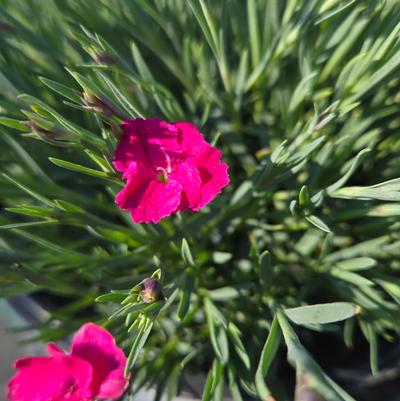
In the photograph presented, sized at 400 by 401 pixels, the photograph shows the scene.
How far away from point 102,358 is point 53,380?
0.05 metres

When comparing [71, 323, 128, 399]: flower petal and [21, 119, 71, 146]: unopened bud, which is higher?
[21, 119, 71, 146]: unopened bud

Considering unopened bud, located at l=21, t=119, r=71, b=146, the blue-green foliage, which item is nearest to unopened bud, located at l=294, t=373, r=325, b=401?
the blue-green foliage

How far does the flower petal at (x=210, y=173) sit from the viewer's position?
50 cm

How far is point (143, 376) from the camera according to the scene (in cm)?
69

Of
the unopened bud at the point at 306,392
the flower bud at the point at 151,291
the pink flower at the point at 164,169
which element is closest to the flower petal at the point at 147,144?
the pink flower at the point at 164,169

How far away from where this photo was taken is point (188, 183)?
0.50 meters

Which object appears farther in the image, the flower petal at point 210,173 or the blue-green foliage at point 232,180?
the blue-green foliage at point 232,180

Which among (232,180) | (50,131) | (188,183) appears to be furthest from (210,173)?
(232,180)

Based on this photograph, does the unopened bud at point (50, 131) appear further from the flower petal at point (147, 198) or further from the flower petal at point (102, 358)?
the flower petal at point (102, 358)

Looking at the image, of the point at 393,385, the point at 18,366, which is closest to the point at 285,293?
the point at 393,385

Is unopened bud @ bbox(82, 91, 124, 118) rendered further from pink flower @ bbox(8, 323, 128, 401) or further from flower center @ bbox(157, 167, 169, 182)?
pink flower @ bbox(8, 323, 128, 401)

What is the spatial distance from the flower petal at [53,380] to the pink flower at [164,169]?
5.9 inches

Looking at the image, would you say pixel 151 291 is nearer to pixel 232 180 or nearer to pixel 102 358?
pixel 102 358

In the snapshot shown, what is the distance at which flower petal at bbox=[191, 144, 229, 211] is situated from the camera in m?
0.50
